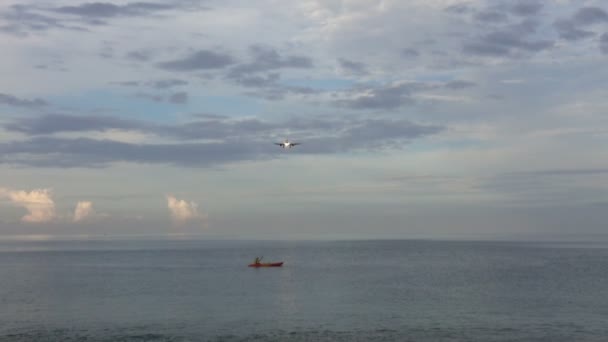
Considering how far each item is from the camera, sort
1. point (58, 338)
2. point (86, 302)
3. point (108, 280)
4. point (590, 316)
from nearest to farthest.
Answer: point (58, 338) < point (590, 316) < point (86, 302) < point (108, 280)

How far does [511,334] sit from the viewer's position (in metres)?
73.5

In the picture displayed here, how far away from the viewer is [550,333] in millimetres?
74062

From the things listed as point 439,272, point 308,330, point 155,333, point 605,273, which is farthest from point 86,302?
point 605,273

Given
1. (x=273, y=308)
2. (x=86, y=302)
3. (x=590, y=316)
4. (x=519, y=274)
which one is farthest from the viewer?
(x=519, y=274)

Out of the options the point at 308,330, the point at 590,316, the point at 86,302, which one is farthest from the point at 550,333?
the point at 86,302

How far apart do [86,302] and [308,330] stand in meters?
45.4

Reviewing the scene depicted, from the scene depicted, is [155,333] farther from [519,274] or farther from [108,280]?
[519,274]

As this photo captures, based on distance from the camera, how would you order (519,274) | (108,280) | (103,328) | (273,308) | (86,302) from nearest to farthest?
1. (103,328)
2. (273,308)
3. (86,302)
4. (108,280)
5. (519,274)

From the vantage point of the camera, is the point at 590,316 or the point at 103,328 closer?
the point at 103,328

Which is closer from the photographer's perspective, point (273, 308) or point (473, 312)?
point (473, 312)

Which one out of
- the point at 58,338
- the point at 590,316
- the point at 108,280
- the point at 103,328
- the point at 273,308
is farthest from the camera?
the point at 108,280

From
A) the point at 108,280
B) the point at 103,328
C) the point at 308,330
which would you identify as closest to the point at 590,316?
the point at 308,330

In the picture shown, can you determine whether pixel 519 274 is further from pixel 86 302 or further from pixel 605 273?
pixel 86 302

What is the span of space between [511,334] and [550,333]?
4.94 m
